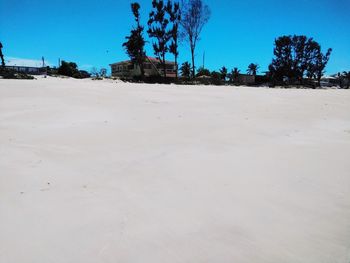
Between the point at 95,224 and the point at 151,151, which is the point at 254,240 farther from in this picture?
the point at 151,151

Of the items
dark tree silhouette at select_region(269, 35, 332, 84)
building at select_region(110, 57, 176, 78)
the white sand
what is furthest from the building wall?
the white sand

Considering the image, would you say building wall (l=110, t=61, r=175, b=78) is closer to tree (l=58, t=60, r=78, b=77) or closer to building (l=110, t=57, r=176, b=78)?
building (l=110, t=57, r=176, b=78)

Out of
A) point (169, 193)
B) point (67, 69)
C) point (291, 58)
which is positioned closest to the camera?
point (169, 193)

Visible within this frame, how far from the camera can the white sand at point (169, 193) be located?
5.15 ft

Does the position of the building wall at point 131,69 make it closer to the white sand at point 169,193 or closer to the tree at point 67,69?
the tree at point 67,69

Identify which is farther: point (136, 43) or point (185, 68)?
point (185, 68)

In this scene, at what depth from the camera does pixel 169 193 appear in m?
2.21

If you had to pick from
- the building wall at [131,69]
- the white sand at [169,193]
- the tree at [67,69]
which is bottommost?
the white sand at [169,193]

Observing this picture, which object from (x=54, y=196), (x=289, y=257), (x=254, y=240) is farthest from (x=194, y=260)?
(x=54, y=196)

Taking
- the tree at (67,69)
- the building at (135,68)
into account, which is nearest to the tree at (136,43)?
the tree at (67,69)

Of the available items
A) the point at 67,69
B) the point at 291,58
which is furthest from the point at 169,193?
the point at 291,58

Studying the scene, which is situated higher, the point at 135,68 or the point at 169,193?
the point at 135,68

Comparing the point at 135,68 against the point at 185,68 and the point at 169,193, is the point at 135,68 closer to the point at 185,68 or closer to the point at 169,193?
the point at 185,68

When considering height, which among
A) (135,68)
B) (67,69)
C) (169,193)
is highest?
(135,68)
